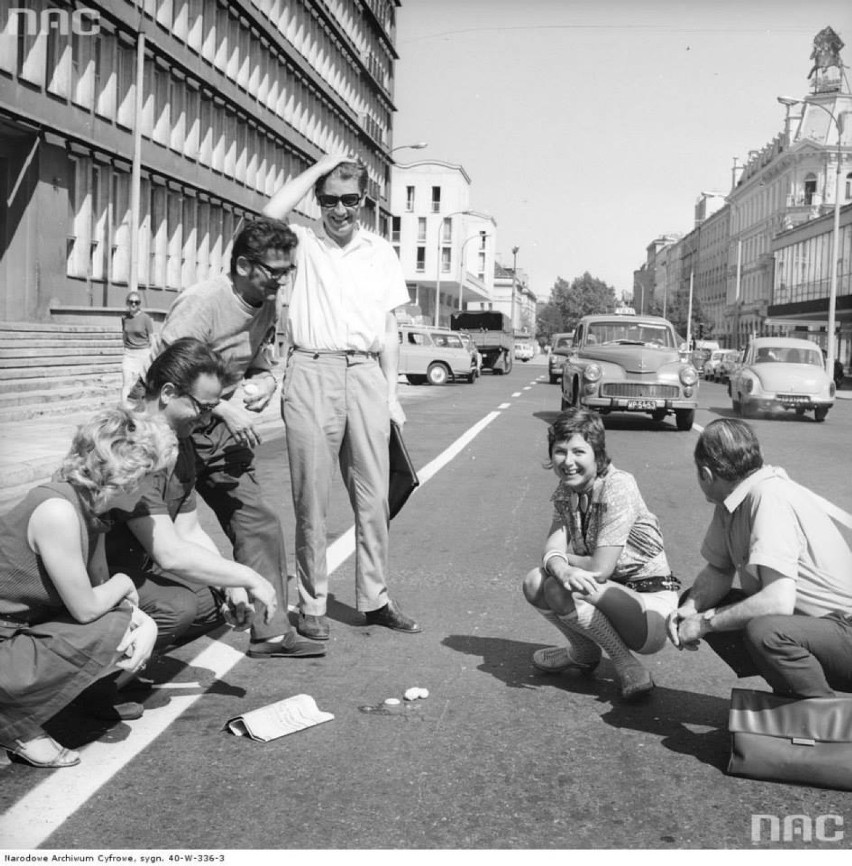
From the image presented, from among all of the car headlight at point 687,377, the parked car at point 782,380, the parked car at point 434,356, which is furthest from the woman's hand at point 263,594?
the parked car at point 434,356

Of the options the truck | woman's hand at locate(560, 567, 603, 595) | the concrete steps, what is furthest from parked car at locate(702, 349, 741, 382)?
woman's hand at locate(560, 567, 603, 595)

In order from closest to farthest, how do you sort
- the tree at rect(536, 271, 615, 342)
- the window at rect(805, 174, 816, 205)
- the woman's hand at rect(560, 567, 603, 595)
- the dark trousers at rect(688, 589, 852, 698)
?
the dark trousers at rect(688, 589, 852, 698), the woman's hand at rect(560, 567, 603, 595), the window at rect(805, 174, 816, 205), the tree at rect(536, 271, 615, 342)

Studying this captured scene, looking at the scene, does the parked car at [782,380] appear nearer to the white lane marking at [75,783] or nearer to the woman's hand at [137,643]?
the white lane marking at [75,783]

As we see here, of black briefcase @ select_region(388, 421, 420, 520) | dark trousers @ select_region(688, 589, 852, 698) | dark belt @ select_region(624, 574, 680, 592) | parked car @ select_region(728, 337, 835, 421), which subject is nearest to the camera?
dark trousers @ select_region(688, 589, 852, 698)

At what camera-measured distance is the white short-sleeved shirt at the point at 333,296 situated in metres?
5.19

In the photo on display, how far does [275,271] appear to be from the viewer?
475 centimetres

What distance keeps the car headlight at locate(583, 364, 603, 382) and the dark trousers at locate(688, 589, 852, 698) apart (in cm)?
1641

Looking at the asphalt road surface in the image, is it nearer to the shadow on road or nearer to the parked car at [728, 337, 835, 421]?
the shadow on road

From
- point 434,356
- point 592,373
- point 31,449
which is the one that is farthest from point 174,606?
point 434,356

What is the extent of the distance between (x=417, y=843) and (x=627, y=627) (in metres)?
1.70

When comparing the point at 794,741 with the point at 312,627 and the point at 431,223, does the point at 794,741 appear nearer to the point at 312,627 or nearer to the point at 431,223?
the point at 312,627

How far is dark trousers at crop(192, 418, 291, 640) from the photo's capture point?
484 centimetres

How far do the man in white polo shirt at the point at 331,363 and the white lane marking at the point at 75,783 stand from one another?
117cm

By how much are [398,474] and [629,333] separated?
1703 cm
